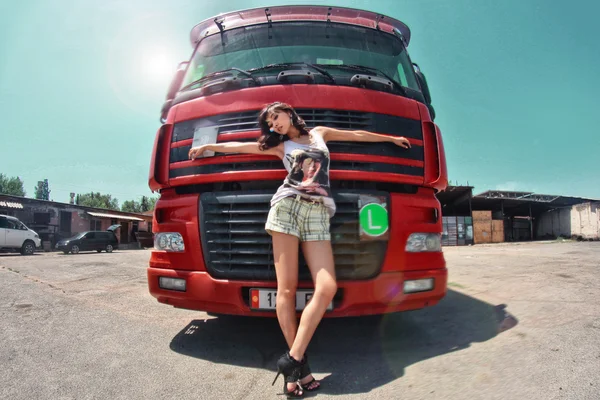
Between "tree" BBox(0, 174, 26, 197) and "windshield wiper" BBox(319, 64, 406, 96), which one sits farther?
"tree" BBox(0, 174, 26, 197)

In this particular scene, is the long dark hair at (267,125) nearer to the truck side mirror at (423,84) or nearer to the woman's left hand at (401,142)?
the woman's left hand at (401,142)

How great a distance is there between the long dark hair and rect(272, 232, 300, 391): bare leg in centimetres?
62

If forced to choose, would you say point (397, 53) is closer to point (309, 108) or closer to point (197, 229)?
point (309, 108)

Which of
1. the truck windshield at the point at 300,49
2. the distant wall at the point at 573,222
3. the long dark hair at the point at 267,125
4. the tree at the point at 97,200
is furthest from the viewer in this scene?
the tree at the point at 97,200

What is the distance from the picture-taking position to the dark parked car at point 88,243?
21438 mm

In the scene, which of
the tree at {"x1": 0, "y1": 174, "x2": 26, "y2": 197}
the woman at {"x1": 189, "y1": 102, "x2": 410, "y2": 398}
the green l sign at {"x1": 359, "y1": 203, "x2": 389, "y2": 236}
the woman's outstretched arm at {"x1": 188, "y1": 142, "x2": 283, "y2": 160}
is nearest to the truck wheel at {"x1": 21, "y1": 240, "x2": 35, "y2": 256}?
the woman's outstretched arm at {"x1": 188, "y1": 142, "x2": 283, "y2": 160}

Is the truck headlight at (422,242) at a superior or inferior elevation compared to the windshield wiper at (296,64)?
inferior

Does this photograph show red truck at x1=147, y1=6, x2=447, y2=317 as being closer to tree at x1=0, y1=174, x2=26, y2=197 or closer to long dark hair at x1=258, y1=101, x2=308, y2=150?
long dark hair at x1=258, y1=101, x2=308, y2=150

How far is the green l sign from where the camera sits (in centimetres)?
241

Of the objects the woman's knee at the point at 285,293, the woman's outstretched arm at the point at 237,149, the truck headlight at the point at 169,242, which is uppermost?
the woman's outstretched arm at the point at 237,149

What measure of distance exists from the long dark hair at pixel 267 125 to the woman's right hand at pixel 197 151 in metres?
0.47

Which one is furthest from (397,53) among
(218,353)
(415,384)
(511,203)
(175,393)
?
(511,203)

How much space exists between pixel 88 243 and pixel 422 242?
81.1 feet

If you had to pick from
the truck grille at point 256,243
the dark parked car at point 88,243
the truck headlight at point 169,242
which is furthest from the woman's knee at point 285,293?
the dark parked car at point 88,243
